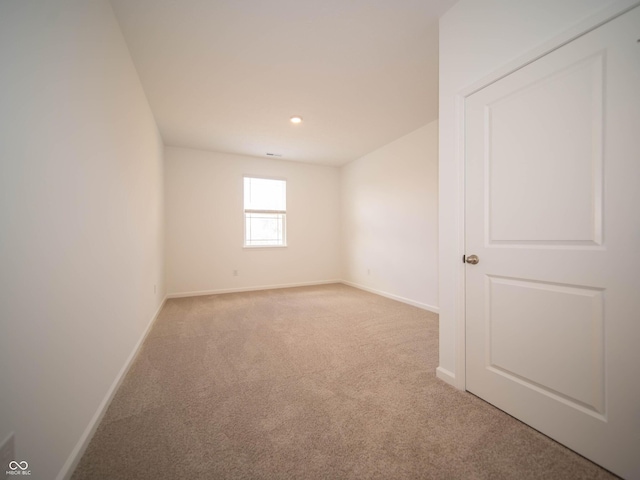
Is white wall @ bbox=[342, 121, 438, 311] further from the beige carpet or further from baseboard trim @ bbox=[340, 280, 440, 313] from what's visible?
the beige carpet

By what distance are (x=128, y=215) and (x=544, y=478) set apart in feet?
10.1

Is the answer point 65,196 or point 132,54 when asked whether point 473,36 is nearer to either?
point 65,196

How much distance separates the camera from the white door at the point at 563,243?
3.53 feet

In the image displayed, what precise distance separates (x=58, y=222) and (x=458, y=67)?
8.14 ft

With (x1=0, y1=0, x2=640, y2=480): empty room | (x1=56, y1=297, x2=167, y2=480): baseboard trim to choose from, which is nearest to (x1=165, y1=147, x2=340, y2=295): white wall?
(x1=0, y1=0, x2=640, y2=480): empty room

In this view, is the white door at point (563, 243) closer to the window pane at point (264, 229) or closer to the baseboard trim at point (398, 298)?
the baseboard trim at point (398, 298)

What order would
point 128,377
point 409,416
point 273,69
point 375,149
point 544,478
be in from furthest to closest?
point 375,149 < point 273,69 < point 128,377 < point 409,416 < point 544,478

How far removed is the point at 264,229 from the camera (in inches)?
210

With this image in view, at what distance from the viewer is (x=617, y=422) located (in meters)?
1.10

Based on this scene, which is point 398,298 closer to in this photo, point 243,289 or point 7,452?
point 243,289

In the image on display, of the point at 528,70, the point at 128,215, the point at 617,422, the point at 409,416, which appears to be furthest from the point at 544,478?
the point at 128,215
